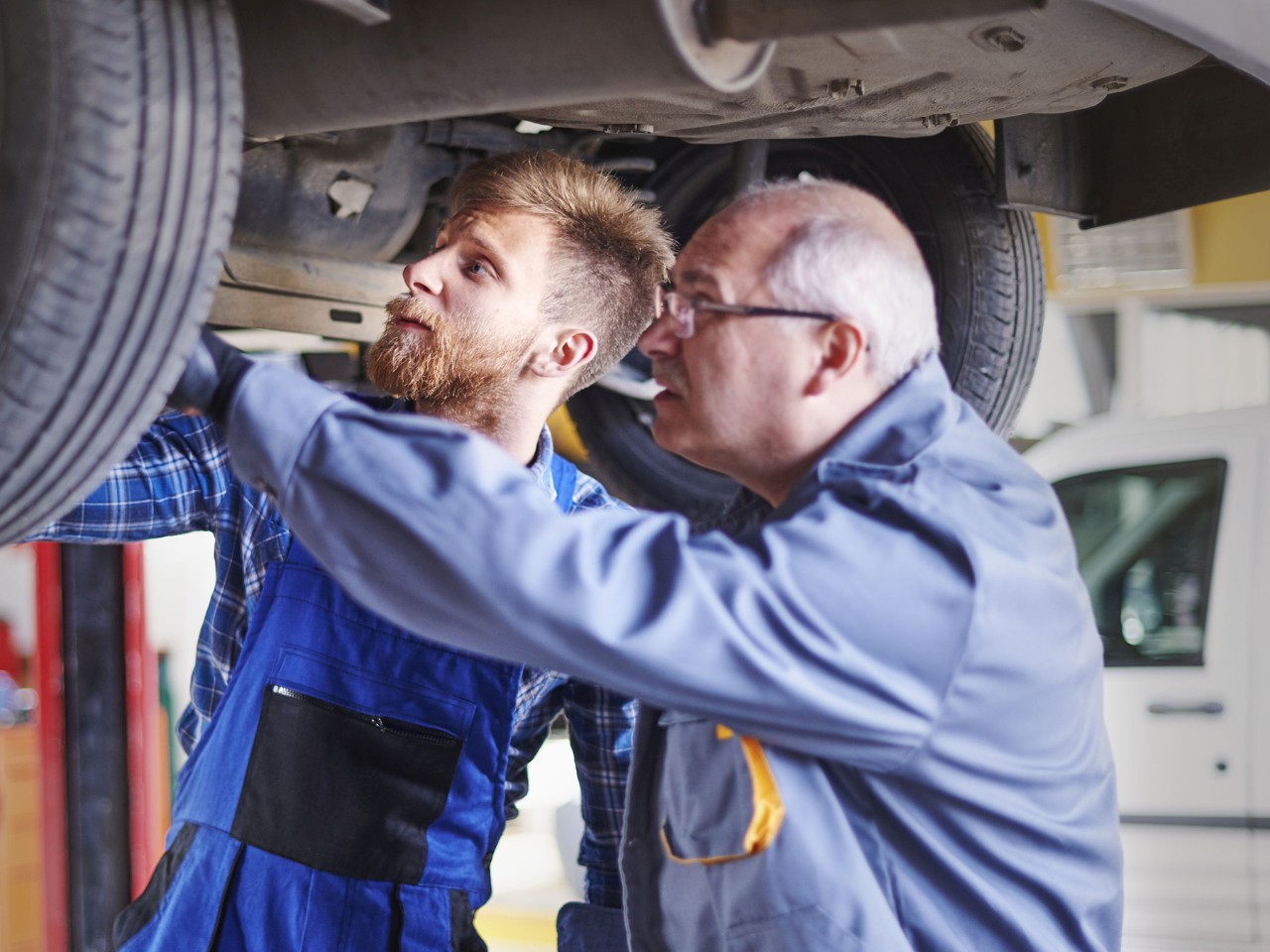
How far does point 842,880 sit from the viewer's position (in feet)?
3.32

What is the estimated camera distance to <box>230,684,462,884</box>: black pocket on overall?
136 centimetres

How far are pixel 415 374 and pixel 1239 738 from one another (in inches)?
93.8

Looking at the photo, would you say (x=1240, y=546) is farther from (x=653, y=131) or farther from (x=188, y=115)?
(x=188, y=115)

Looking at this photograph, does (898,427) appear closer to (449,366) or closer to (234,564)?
(449,366)

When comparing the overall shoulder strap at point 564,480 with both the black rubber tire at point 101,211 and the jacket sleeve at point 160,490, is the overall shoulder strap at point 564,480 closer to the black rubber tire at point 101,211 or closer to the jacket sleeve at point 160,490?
the jacket sleeve at point 160,490

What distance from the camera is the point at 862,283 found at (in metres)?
1.11

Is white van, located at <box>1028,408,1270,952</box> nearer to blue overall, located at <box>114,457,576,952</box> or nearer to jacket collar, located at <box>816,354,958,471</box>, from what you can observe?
blue overall, located at <box>114,457,576,952</box>

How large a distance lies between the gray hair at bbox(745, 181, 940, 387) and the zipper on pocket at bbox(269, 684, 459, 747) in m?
0.63

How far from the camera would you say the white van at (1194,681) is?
308cm

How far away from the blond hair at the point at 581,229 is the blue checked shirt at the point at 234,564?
0.19 metres

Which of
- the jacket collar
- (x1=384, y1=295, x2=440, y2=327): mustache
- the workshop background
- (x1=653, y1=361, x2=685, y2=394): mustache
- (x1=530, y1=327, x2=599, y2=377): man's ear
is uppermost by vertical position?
(x1=384, y1=295, x2=440, y2=327): mustache

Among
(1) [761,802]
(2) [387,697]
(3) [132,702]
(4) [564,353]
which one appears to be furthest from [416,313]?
(3) [132,702]

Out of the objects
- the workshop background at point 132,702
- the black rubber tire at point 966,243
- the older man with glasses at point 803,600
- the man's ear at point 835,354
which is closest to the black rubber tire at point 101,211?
the older man with glasses at point 803,600

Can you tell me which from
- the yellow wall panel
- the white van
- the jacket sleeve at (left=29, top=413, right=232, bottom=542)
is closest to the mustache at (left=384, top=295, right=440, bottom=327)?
the jacket sleeve at (left=29, top=413, right=232, bottom=542)
